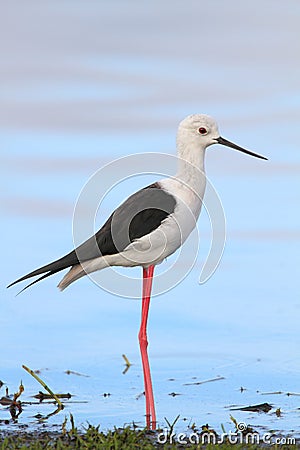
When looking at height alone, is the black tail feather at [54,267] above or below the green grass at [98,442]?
above

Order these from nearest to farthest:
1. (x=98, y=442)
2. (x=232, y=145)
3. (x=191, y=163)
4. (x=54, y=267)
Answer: (x=98, y=442) < (x=54, y=267) < (x=191, y=163) < (x=232, y=145)

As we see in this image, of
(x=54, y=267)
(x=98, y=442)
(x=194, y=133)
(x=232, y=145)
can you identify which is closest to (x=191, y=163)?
(x=194, y=133)

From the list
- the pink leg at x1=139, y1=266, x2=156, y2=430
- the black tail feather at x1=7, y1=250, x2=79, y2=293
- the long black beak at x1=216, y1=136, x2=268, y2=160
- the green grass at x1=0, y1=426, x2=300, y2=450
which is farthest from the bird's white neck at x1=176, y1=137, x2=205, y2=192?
the green grass at x1=0, y1=426, x2=300, y2=450

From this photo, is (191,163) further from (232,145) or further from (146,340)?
(146,340)

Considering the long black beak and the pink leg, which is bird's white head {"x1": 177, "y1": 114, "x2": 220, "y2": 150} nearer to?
the long black beak

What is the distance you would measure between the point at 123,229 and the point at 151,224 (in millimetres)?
250

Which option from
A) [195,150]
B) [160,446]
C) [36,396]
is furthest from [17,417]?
[195,150]

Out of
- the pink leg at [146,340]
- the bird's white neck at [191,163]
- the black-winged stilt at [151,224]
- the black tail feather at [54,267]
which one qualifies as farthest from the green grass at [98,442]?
the bird's white neck at [191,163]

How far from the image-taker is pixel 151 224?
8.30 metres

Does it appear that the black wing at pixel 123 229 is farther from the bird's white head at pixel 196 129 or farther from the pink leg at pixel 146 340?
the bird's white head at pixel 196 129

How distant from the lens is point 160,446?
6605 millimetres

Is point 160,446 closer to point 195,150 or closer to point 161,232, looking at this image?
point 161,232

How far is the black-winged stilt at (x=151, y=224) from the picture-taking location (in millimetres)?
8234

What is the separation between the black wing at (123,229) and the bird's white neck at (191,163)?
0.34 meters
